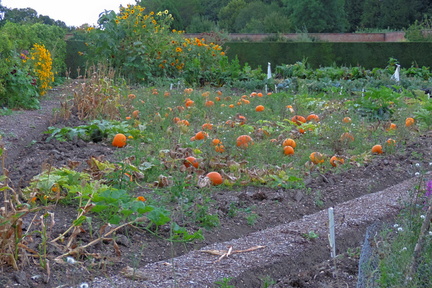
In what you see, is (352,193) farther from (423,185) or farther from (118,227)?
(118,227)

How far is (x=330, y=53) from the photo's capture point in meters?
18.6

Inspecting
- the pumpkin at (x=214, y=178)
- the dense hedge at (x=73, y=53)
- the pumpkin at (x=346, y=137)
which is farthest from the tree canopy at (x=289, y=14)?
the pumpkin at (x=214, y=178)

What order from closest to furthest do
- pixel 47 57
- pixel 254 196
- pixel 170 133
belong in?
pixel 254 196 → pixel 170 133 → pixel 47 57

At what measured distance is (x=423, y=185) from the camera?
459 cm

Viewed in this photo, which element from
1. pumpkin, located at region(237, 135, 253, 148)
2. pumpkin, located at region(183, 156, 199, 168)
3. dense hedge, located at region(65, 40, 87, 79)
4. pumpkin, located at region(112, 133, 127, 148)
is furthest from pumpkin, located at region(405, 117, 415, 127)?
dense hedge, located at region(65, 40, 87, 79)

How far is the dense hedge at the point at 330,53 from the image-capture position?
18.2 meters

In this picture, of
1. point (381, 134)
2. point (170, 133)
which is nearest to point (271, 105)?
point (381, 134)

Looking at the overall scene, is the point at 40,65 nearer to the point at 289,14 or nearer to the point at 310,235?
the point at 310,235

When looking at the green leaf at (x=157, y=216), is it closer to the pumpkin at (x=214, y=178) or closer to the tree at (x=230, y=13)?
the pumpkin at (x=214, y=178)

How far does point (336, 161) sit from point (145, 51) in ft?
25.9

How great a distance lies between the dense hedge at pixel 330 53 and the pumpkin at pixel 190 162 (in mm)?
13204

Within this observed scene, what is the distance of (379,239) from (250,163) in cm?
242

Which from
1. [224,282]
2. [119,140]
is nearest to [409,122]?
[119,140]

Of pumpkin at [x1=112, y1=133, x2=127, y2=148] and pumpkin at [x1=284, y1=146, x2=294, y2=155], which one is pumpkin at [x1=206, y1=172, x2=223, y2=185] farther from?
pumpkin at [x1=112, y1=133, x2=127, y2=148]
